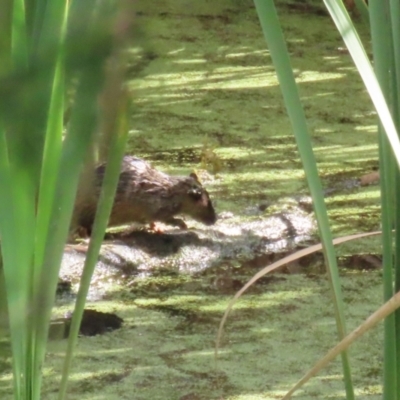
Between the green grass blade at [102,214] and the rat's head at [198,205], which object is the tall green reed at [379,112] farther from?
the rat's head at [198,205]

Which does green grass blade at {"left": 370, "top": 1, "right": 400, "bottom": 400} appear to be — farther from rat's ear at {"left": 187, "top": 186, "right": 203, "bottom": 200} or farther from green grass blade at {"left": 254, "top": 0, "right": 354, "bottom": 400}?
rat's ear at {"left": 187, "top": 186, "right": 203, "bottom": 200}

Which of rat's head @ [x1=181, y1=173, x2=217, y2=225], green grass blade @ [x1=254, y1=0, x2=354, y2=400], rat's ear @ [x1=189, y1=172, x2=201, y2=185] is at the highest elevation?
green grass blade @ [x1=254, y1=0, x2=354, y2=400]

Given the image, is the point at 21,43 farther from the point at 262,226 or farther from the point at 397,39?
the point at 262,226

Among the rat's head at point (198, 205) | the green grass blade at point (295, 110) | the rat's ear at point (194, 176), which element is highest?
the green grass blade at point (295, 110)

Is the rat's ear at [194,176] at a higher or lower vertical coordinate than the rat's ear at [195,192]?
higher

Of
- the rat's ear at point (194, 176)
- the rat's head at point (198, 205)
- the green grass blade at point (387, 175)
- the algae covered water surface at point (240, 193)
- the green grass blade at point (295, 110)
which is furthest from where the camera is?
the rat's ear at point (194, 176)

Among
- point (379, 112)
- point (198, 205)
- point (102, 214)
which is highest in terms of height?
point (379, 112)

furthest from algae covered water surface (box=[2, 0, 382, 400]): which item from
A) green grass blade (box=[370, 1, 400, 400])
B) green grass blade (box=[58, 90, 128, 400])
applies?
green grass blade (box=[370, 1, 400, 400])

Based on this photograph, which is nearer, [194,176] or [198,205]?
[198,205]

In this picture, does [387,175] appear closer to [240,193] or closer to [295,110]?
[295,110]

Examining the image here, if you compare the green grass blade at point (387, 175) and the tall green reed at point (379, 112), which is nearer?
the tall green reed at point (379, 112)

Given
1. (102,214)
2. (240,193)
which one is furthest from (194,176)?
(102,214)

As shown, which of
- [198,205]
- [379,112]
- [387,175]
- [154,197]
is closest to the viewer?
[379,112]

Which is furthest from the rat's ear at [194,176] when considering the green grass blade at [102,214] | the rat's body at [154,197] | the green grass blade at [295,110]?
the green grass blade at [295,110]
